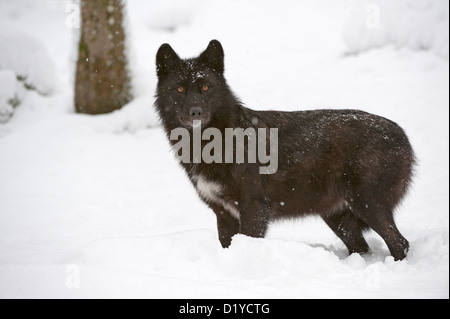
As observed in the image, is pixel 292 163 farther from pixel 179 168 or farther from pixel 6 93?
pixel 6 93

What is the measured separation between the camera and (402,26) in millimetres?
10547

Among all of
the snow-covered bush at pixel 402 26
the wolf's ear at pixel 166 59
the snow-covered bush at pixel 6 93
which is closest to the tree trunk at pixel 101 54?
the snow-covered bush at pixel 6 93

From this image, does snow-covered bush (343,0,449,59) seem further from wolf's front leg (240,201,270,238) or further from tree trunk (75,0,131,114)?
wolf's front leg (240,201,270,238)

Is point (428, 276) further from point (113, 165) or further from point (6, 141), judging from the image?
point (6, 141)

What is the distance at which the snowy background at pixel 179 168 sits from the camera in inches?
143

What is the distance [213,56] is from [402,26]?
7.30 m

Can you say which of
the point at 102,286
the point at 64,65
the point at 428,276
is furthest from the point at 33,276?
the point at 64,65

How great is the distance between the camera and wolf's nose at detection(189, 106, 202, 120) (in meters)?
4.51

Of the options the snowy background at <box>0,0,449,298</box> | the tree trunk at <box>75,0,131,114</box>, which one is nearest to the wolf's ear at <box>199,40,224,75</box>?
the snowy background at <box>0,0,449,298</box>

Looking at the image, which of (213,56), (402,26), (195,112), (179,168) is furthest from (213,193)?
(402,26)

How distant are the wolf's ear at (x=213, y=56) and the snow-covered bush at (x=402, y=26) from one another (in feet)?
22.6

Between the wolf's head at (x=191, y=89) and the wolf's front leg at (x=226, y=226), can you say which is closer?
the wolf's head at (x=191, y=89)

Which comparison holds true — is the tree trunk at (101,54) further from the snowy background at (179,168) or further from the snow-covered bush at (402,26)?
the snow-covered bush at (402,26)

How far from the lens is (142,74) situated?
1035 cm
